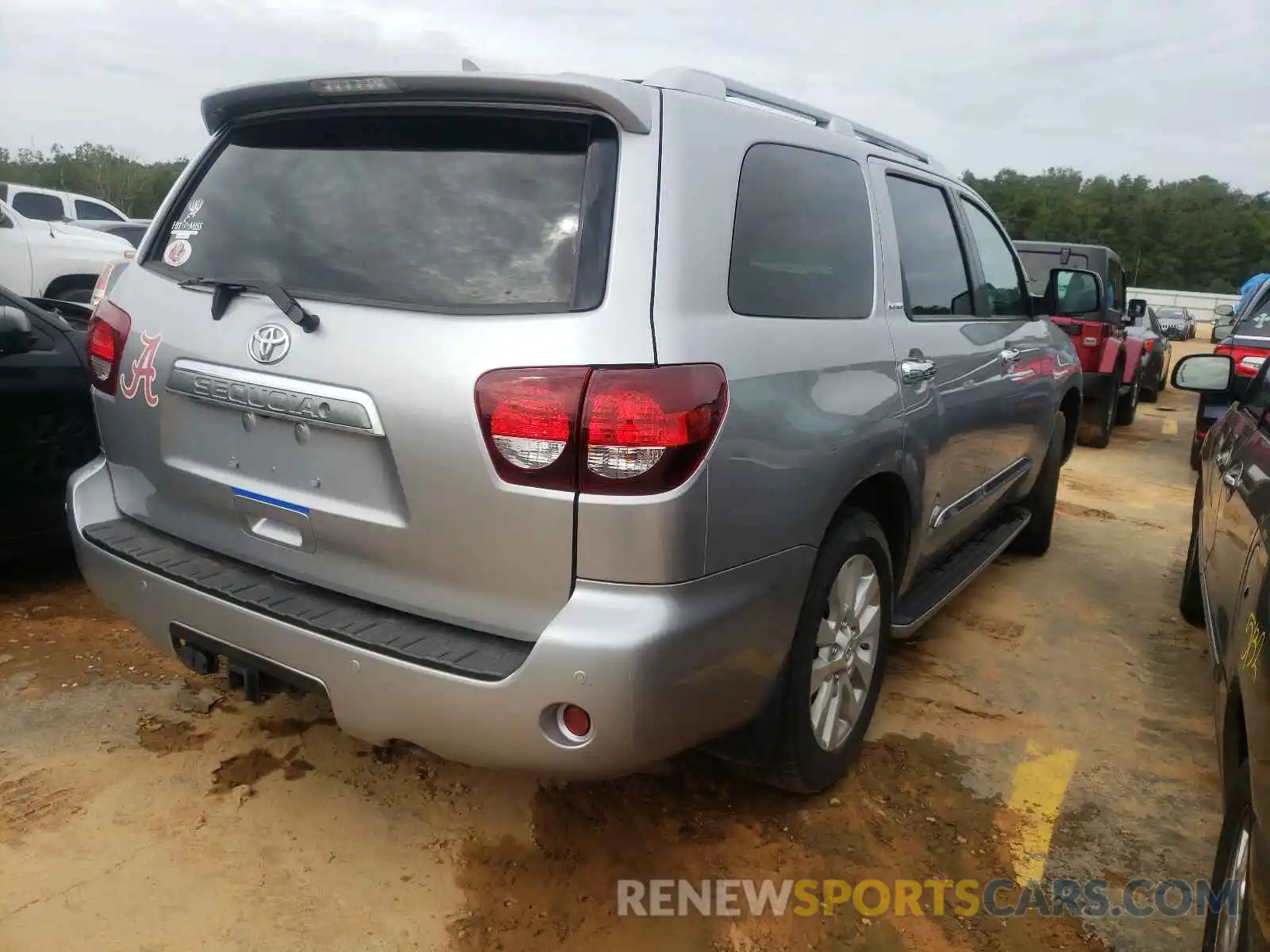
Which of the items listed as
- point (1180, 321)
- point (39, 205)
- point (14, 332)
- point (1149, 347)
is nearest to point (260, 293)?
point (14, 332)

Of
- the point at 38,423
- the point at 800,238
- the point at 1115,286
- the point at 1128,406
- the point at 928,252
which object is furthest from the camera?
the point at 1128,406

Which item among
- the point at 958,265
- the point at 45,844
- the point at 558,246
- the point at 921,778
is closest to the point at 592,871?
the point at 921,778

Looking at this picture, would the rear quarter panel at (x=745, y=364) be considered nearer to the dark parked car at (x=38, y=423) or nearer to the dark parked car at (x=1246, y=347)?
the dark parked car at (x=38, y=423)

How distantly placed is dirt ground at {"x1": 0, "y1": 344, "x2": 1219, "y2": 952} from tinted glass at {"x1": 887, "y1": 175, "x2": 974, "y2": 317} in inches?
56.7

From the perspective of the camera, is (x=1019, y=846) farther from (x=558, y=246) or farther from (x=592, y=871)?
(x=558, y=246)

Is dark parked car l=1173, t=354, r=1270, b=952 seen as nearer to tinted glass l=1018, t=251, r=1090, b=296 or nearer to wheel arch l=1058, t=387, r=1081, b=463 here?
wheel arch l=1058, t=387, r=1081, b=463

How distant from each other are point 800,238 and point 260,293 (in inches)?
53.2

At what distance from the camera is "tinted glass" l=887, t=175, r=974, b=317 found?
318 centimetres

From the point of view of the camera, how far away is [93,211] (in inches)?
568

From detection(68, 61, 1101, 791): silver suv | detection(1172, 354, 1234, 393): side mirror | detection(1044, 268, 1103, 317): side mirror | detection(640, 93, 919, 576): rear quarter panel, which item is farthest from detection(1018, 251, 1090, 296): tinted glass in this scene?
detection(640, 93, 919, 576): rear quarter panel

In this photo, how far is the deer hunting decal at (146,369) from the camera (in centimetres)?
242

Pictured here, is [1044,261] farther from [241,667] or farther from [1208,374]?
[241,667]

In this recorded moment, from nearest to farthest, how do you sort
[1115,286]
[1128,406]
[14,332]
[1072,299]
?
[14,332], [1072,299], [1115,286], [1128,406]

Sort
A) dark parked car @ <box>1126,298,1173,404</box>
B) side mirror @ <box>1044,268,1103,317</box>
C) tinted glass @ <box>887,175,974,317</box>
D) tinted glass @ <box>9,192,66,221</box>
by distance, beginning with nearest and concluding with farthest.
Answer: tinted glass @ <box>887,175,974,317</box> < side mirror @ <box>1044,268,1103,317</box> < dark parked car @ <box>1126,298,1173,404</box> < tinted glass @ <box>9,192,66,221</box>
